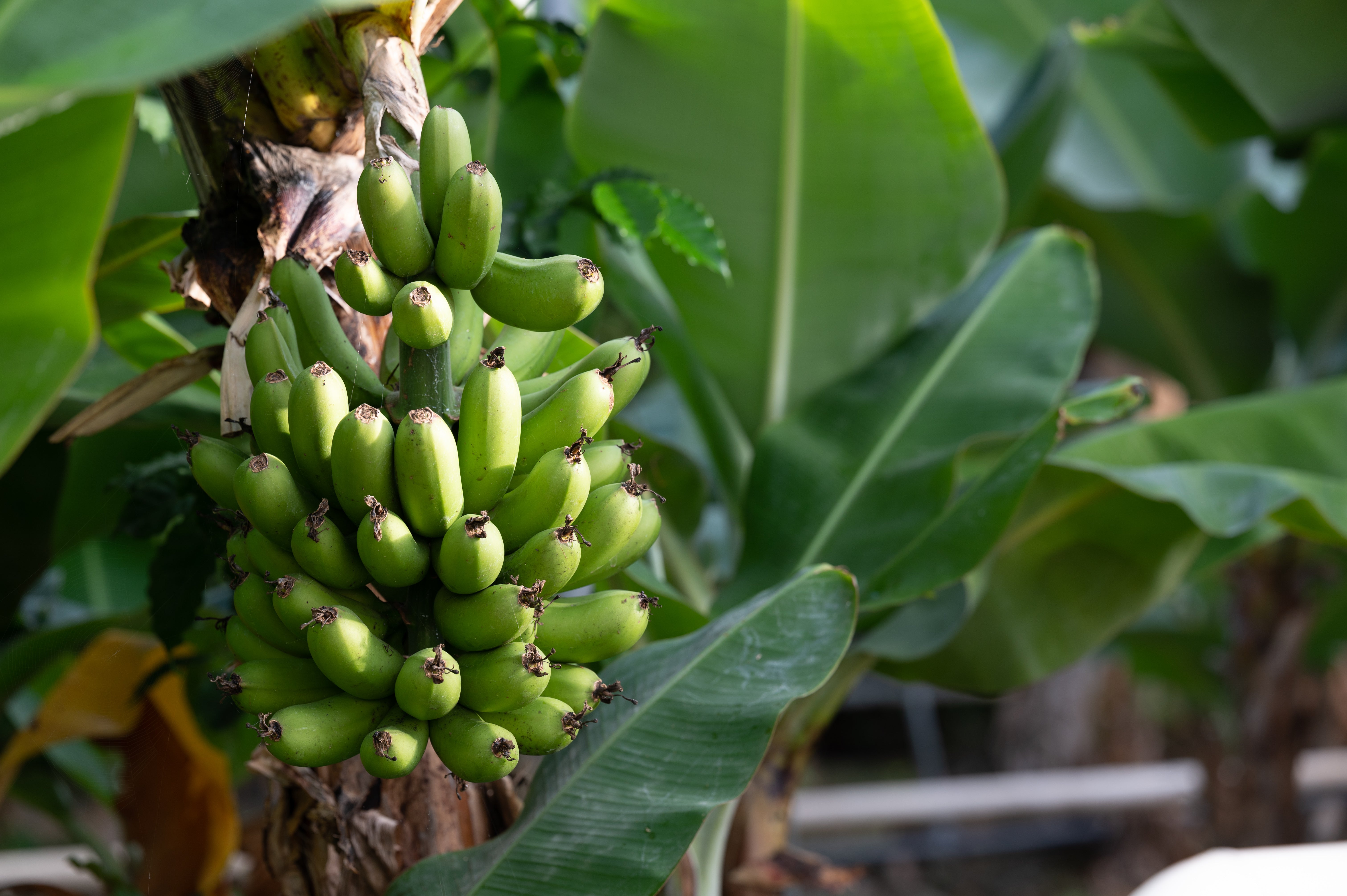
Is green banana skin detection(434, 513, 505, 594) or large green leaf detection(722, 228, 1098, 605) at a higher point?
green banana skin detection(434, 513, 505, 594)

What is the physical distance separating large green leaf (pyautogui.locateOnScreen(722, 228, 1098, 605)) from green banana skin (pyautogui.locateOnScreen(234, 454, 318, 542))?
555 mm

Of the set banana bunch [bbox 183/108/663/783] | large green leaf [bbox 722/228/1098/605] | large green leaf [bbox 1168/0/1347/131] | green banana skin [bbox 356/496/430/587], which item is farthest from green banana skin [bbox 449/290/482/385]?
large green leaf [bbox 1168/0/1347/131]

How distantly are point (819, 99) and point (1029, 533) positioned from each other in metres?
0.62

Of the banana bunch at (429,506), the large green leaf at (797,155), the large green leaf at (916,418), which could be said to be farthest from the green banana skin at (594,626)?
the large green leaf at (797,155)

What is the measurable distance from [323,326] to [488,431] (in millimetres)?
138

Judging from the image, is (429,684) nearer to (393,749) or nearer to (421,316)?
(393,749)

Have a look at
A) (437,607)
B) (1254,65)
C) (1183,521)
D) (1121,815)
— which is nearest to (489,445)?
(437,607)

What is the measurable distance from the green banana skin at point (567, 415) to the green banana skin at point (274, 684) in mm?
169

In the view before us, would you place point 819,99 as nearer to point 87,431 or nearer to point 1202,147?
point 87,431

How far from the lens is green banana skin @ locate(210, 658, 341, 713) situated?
1.61ft

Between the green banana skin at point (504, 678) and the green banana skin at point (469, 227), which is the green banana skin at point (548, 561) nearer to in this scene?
the green banana skin at point (504, 678)

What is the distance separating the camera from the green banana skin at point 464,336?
56 centimetres

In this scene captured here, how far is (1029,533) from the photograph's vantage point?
1.20 metres

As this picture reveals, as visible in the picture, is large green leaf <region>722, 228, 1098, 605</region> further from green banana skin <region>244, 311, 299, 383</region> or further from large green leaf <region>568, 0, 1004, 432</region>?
green banana skin <region>244, 311, 299, 383</region>
